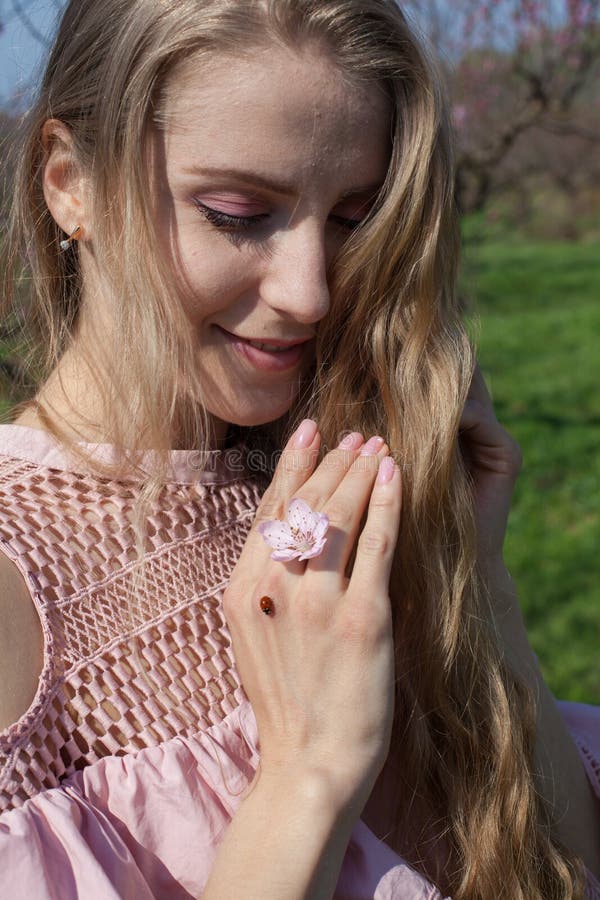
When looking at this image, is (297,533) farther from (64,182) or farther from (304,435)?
(64,182)

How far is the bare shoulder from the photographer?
155 cm

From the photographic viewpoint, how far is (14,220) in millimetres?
2088

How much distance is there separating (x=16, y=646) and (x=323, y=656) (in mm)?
486

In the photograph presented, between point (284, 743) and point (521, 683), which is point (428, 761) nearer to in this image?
point (521, 683)

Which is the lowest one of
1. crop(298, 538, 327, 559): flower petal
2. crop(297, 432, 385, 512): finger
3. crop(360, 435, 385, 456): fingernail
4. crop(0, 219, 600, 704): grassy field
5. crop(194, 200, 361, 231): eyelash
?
crop(0, 219, 600, 704): grassy field

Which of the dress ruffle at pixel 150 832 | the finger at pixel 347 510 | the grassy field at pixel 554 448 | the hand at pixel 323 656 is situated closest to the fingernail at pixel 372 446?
the finger at pixel 347 510

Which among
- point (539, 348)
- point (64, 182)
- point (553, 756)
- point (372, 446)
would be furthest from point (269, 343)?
point (539, 348)

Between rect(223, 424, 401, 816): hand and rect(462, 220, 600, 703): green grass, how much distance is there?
0.86 metres

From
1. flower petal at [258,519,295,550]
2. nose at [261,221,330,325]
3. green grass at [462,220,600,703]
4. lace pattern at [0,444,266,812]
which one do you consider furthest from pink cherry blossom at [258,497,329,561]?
green grass at [462,220,600,703]

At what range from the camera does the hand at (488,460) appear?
7.52 feet

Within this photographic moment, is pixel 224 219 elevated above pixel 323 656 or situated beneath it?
elevated above

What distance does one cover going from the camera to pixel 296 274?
6.09 feet

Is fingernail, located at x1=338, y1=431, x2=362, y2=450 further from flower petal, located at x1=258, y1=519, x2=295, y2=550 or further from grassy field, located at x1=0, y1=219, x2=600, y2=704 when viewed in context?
grassy field, located at x1=0, y1=219, x2=600, y2=704

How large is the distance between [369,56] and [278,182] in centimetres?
32
